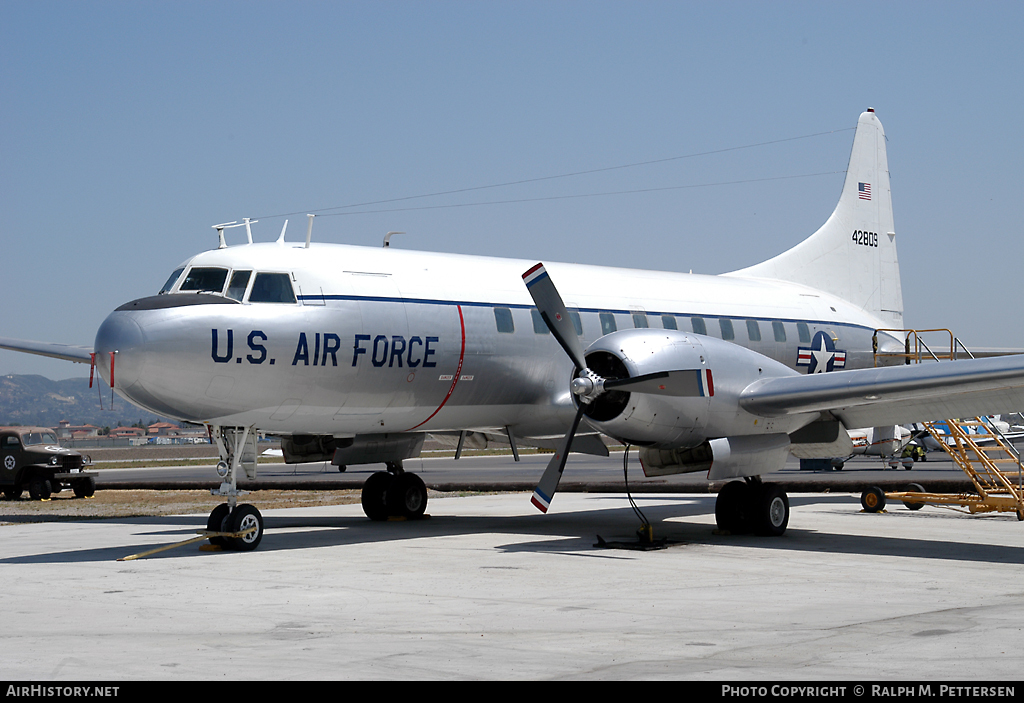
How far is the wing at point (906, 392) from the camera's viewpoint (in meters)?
13.2

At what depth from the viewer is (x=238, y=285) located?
1409 cm

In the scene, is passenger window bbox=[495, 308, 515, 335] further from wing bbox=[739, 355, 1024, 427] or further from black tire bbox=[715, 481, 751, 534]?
black tire bbox=[715, 481, 751, 534]

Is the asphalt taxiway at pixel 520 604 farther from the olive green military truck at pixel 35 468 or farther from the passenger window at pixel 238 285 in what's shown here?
the olive green military truck at pixel 35 468

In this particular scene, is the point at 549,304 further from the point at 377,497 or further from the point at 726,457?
the point at 377,497

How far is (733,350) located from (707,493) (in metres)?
11.9

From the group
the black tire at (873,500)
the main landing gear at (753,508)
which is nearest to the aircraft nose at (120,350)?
the main landing gear at (753,508)

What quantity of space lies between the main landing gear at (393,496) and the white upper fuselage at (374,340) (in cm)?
265

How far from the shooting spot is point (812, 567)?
1222 centimetres

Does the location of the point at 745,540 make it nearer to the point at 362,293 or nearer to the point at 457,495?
the point at 362,293

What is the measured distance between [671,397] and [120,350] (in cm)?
700

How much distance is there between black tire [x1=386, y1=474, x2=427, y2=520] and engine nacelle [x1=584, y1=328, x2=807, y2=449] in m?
5.56

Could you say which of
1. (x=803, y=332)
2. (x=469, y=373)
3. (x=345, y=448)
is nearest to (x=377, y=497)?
(x=345, y=448)

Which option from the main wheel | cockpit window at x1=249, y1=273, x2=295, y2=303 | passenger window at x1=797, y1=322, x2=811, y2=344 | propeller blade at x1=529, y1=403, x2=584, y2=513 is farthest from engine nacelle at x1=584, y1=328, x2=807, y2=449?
passenger window at x1=797, y1=322, x2=811, y2=344
